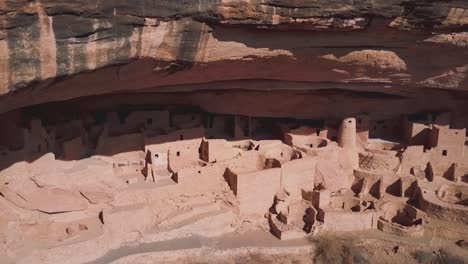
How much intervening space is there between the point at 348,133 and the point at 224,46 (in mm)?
5374

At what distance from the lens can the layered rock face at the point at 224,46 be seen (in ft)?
26.9

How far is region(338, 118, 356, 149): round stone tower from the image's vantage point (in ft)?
46.4

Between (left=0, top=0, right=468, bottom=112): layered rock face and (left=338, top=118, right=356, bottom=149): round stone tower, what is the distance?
1370 millimetres

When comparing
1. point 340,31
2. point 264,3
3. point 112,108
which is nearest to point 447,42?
point 340,31

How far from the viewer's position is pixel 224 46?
33.5 feet

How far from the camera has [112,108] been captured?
14.5m

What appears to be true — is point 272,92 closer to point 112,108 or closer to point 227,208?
point 227,208

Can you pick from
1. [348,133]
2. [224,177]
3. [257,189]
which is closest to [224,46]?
[224,177]

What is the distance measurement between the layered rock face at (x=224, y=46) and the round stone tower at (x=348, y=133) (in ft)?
4.49

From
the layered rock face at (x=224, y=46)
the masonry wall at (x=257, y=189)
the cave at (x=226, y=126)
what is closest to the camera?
the layered rock face at (x=224, y=46)

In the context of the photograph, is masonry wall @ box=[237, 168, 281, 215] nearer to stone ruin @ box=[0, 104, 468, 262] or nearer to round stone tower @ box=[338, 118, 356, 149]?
stone ruin @ box=[0, 104, 468, 262]

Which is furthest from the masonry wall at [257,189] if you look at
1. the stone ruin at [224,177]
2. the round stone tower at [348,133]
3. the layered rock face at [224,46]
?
the round stone tower at [348,133]

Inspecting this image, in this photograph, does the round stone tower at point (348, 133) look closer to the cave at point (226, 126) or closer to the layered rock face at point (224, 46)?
the cave at point (226, 126)

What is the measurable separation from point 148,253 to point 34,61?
15.3 feet
